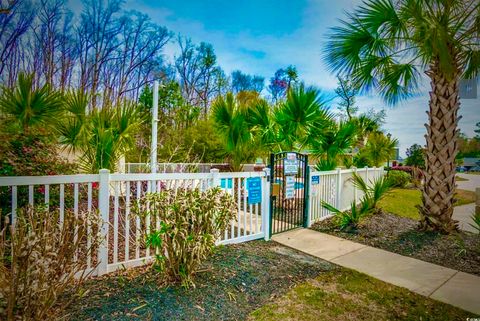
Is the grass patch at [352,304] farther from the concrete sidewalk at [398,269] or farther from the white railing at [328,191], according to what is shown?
the white railing at [328,191]

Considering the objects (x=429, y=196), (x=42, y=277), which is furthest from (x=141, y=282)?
(x=429, y=196)

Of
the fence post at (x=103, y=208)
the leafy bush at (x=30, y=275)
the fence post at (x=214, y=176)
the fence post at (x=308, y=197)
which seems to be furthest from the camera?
the fence post at (x=308, y=197)

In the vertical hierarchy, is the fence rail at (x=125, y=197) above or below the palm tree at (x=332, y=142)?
below

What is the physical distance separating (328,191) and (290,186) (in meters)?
1.86

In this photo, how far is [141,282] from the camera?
3.17 m

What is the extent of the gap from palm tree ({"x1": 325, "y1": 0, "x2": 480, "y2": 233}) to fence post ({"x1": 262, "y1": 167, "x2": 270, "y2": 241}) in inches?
131

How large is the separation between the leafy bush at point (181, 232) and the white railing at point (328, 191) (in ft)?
13.1

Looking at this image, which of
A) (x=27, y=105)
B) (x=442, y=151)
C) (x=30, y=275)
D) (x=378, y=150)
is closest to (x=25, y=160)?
(x=27, y=105)

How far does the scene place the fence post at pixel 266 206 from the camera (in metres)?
5.31

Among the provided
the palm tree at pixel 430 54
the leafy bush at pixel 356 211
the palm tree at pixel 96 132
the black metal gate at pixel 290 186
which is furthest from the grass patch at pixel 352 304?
the palm tree at pixel 96 132

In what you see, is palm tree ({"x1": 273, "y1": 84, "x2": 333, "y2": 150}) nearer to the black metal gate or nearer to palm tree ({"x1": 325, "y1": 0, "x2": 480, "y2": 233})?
palm tree ({"x1": 325, "y1": 0, "x2": 480, "y2": 233})

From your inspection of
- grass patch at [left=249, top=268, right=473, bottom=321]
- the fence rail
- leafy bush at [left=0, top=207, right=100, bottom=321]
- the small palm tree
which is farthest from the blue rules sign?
the small palm tree

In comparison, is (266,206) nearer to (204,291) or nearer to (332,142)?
(204,291)

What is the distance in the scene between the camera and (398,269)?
4.13 m
